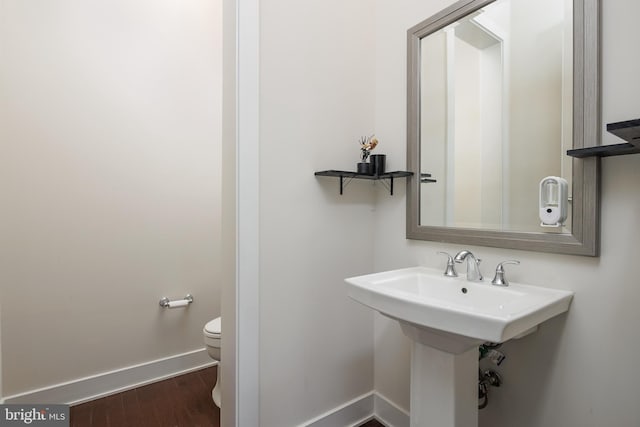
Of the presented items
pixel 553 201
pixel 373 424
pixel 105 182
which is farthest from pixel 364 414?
pixel 105 182

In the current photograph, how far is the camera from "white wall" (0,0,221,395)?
1.63 meters

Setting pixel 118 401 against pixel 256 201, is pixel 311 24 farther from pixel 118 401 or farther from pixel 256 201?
pixel 118 401

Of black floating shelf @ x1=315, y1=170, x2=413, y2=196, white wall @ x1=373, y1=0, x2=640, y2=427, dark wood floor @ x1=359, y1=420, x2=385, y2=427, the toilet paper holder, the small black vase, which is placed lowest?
dark wood floor @ x1=359, y1=420, x2=385, y2=427

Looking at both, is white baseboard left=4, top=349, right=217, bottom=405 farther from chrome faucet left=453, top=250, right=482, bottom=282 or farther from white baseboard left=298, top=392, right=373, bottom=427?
chrome faucet left=453, top=250, right=482, bottom=282

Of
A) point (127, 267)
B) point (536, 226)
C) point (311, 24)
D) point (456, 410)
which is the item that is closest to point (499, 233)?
point (536, 226)

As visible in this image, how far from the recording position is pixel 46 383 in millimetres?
1699

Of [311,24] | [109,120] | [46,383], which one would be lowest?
[46,383]

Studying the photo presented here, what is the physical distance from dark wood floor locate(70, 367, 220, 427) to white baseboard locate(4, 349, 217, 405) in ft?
0.15

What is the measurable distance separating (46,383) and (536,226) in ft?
8.52

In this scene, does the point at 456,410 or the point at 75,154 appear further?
the point at 75,154

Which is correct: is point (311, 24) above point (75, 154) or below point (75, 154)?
above

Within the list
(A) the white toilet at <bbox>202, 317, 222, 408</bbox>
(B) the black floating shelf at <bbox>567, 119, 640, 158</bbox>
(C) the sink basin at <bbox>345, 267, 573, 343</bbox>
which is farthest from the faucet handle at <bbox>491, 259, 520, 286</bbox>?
(A) the white toilet at <bbox>202, 317, 222, 408</bbox>

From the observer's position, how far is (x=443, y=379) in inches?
39.3

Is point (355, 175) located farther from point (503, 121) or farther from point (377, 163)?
point (503, 121)
